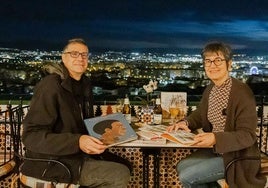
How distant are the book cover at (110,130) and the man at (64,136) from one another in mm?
61

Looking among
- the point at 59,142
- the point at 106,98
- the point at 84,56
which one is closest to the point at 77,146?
the point at 59,142

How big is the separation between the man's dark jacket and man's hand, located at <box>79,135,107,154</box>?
0.03m

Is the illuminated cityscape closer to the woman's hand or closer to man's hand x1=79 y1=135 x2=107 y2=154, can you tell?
the woman's hand

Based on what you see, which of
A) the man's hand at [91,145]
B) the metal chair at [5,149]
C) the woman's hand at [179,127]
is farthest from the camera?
the metal chair at [5,149]

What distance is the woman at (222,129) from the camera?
2.55m

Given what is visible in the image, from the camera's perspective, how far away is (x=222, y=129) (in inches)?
107

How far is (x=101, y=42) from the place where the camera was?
510 centimetres

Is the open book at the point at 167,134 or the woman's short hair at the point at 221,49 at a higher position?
the woman's short hair at the point at 221,49

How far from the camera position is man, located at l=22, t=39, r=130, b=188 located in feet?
8.13

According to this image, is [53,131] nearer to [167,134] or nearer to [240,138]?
[167,134]

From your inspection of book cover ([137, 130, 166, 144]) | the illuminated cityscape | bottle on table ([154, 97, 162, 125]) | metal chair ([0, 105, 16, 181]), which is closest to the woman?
book cover ([137, 130, 166, 144])

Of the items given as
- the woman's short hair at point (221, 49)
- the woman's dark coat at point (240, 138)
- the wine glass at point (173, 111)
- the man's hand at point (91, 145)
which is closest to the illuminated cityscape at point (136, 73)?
the wine glass at point (173, 111)

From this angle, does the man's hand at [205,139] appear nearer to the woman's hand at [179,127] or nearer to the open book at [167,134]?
the open book at [167,134]

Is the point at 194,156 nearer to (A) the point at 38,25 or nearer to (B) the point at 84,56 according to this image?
(B) the point at 84,56
